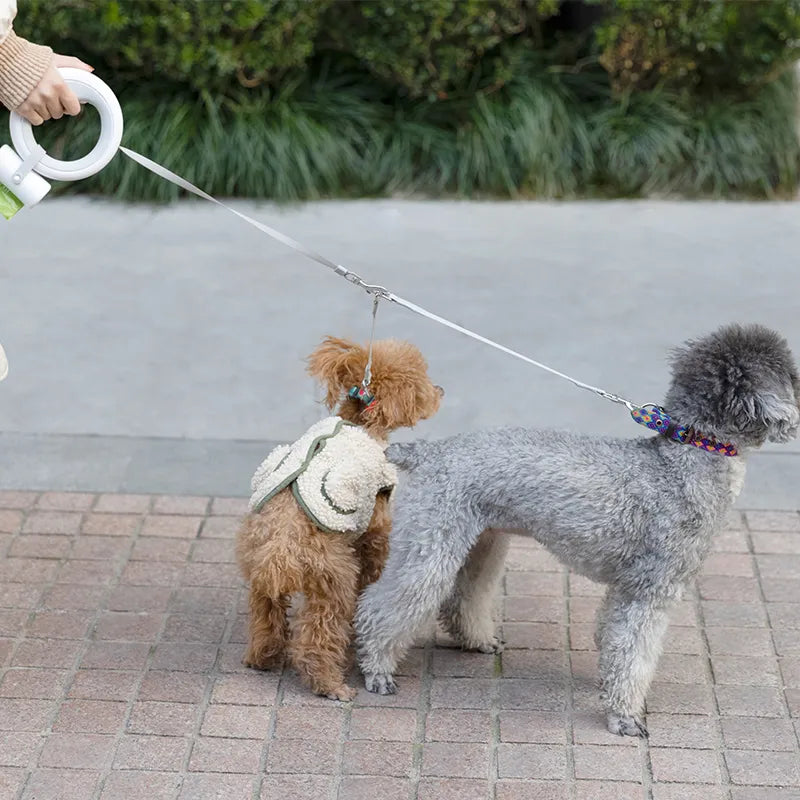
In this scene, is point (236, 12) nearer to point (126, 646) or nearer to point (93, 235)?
point (93, 235)

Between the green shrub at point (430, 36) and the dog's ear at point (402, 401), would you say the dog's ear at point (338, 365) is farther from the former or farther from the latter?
the green shrub at point (430, 36)

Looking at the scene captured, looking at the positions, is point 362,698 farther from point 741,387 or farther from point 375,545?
point 741,387

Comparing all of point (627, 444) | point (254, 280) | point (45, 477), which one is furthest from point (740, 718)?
point (254, 280)

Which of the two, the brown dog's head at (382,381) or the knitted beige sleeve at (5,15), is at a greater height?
the knitted beige sleeve at (5,15)

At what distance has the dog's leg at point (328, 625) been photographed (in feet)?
12.8

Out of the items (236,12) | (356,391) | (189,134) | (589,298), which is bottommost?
(589,298)

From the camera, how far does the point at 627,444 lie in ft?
12.7

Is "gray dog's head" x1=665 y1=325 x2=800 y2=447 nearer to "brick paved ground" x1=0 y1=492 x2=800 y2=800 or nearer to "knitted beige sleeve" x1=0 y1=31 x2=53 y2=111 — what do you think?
"brick paved ground" x1=0 y1=492 x2=800 y2=800

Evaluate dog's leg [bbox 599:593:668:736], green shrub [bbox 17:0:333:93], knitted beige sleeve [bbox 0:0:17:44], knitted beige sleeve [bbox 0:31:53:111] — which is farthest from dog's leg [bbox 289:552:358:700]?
green shrub [bbox 17:0:333:93]

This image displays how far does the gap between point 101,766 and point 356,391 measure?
134cm

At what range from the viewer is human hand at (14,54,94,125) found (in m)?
3.62

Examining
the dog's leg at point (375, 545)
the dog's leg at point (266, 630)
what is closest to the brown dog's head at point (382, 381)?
the dog's leg at point (375, 545)

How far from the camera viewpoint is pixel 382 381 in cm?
400

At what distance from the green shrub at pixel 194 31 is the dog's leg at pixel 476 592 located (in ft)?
16.0
